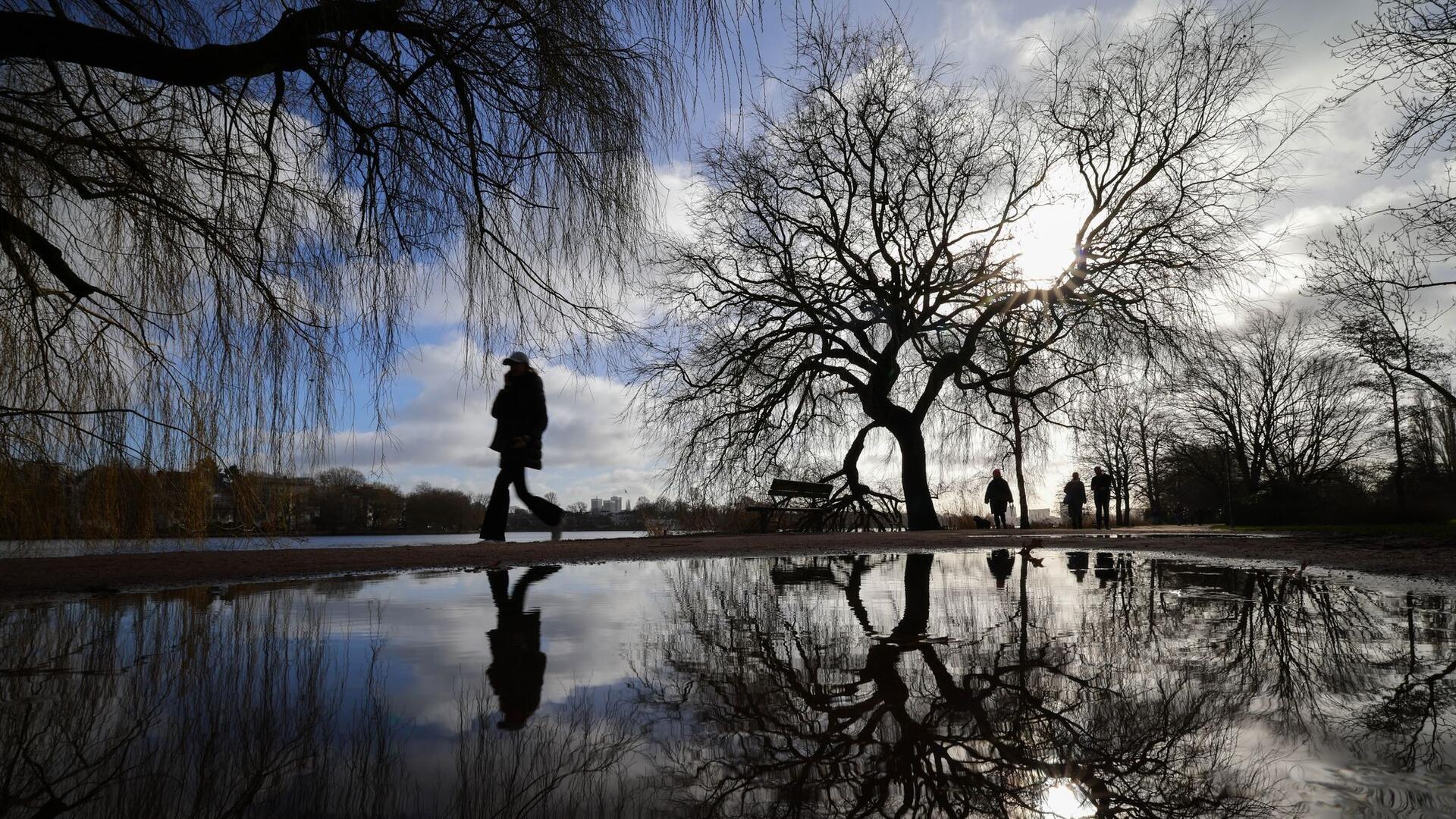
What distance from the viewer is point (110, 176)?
371cm

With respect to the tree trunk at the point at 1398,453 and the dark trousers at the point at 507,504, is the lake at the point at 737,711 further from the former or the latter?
the tree trunk at the point at 1398,453

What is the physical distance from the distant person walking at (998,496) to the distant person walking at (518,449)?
14248 mm

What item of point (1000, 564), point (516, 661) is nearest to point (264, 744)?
point (516, 661)

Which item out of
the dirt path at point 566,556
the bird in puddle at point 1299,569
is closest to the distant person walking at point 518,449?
the dirt path at point 566,556

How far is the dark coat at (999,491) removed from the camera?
20469 millimetres

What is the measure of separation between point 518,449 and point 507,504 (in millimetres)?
1099

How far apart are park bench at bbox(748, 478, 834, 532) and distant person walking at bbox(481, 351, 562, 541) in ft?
29.7

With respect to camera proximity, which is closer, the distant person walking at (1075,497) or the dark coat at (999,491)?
the dark coat at (999,491)

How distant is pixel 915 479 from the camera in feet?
59.8

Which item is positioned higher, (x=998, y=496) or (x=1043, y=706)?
(x=998, y=496)

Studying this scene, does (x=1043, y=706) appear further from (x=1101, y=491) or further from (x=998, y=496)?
(x=1101, y=491)

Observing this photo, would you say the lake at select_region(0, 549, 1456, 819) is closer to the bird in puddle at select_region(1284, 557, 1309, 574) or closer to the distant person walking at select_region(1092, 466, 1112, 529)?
the bird in puddle at select_region(1284, 557, 1309, 574)

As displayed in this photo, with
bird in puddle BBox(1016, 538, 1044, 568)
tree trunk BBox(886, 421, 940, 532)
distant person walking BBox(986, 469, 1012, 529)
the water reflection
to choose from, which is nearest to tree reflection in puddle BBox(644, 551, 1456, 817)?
the water reflection

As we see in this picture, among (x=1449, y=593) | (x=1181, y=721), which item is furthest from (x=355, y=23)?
(x=1449, y=593)
